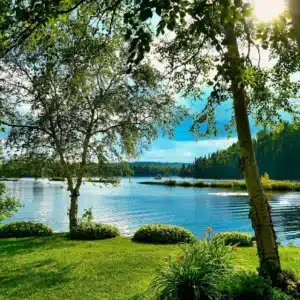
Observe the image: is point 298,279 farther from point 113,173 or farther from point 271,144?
point 271,144

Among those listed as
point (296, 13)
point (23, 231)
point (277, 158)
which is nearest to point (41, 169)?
point (23, 231)

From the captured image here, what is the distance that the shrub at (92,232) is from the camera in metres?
18.2

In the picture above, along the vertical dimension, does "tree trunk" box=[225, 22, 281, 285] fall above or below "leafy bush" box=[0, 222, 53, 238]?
above

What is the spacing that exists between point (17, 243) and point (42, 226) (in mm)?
3349

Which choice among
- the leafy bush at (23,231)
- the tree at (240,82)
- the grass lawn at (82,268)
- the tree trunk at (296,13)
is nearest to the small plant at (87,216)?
the leafy bush at (23,231)

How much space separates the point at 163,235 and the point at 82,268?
6420mm

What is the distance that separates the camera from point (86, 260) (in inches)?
477

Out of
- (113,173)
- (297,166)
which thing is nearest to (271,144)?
(297,166)

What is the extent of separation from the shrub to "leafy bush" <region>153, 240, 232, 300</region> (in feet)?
37.4

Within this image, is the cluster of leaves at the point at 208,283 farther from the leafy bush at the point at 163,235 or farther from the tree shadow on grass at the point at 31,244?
the leafy bush at the point at 163,235

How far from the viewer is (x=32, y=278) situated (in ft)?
32.8

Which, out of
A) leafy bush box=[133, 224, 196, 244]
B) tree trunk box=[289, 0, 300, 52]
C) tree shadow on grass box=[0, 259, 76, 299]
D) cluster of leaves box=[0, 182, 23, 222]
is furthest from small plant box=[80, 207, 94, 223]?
tree trunk box=[289, 0, 300, 52]

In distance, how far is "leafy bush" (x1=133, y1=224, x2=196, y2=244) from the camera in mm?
16781

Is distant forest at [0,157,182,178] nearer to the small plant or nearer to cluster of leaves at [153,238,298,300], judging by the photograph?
the small plant
